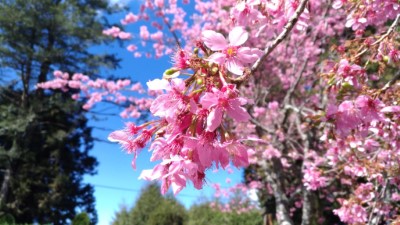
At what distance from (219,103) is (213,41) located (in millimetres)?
226

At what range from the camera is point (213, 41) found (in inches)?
46.5

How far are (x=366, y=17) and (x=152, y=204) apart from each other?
16.0m

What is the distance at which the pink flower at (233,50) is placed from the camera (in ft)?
3.82

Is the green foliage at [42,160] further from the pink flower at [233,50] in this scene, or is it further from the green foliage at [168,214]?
the pink flower at [233,50]

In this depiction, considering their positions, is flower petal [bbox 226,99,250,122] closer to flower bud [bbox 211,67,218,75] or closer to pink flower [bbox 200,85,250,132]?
pink flower [bbox 200,85,250,132]

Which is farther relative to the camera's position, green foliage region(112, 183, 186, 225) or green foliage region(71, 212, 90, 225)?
green foliage region(112, 183, 186, 225)

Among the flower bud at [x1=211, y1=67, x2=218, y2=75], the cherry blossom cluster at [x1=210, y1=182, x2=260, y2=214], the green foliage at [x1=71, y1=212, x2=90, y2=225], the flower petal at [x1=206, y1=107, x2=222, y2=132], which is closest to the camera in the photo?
the flower petal at [x1=206, y1=107, x2=222, y2=132]

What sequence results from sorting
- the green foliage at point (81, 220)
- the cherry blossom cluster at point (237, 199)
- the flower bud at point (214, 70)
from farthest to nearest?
the cherry blossom cluster at point (237, 199) → the green foliage at point (81, 220) → the flower bud at point (214, 70)

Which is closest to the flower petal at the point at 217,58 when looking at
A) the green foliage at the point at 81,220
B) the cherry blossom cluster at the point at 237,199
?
the green foliage at the point at 81,220

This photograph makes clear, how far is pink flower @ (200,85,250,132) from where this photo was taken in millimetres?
1038

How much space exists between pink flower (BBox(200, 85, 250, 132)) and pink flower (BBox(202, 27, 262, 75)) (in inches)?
4.2

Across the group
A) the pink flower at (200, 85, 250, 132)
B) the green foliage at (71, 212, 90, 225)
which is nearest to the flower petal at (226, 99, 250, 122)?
the pink flower at (200, 85, 250, 132)

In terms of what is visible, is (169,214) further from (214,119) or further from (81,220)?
(214,119)

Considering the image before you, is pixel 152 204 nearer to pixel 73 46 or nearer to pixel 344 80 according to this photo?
pixel 73 46
